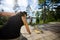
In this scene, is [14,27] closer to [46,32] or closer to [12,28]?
[12,28]

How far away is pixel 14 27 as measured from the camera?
4.43 ft

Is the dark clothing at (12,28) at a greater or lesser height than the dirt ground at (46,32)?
greater

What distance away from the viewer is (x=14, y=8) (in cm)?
138

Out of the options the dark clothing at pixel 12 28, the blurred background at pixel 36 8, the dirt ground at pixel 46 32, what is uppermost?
the blurred background at pixel 36 8

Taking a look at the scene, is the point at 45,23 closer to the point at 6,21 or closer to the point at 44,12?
the point at 44,12

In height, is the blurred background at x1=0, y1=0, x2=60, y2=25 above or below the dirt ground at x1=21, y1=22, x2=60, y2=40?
above

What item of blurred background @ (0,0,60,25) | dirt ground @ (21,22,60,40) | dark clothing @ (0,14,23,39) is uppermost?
blurred background @ (0,0,60,25)

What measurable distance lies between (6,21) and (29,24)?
0.26m

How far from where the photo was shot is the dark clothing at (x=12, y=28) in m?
1.32

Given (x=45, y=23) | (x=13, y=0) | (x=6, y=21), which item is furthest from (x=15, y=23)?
(x=45, y=23)

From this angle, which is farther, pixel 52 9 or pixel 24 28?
pixel 52 9

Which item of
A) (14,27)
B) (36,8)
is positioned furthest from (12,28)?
(36,8)

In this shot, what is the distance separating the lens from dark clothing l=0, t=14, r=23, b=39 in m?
1.32

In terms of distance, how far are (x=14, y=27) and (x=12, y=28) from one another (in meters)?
0.02
